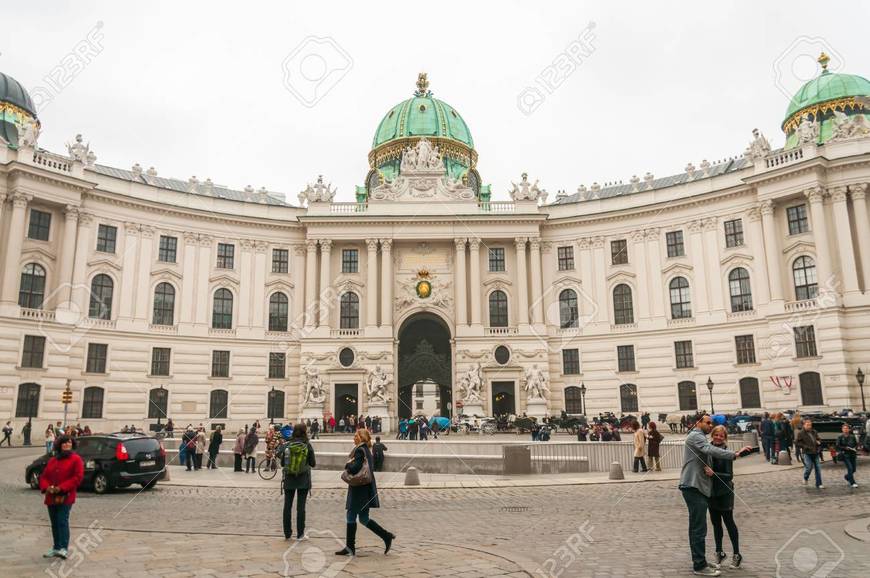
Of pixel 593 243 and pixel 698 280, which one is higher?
pixel 593 243

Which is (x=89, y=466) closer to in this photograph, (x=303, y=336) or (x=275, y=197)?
(x=303, y=336)

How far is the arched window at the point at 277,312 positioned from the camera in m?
50.2

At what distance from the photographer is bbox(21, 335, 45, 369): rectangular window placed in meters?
39.0

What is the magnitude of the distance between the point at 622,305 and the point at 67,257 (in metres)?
40.2

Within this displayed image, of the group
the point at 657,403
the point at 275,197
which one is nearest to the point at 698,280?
the point at 657,403

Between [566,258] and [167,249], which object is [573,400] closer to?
[566,258]

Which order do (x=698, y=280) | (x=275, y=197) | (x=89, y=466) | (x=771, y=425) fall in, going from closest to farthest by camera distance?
(x=89, y=466)
(x=771, y=425)
(x=698, y=280)
(x=275, y=197)

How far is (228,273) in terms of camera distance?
4928cm

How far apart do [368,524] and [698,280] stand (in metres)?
43.1

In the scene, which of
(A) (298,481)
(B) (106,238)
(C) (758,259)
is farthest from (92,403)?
(C) (758,259)

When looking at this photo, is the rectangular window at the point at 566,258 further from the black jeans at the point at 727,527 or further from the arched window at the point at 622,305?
the black jeans at the point at 727,527

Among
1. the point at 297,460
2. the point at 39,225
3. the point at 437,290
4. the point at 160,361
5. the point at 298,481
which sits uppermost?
the point at 39,225

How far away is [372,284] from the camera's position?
4988cm

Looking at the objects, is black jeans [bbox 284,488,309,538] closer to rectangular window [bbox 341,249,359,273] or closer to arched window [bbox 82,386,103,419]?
arched window [bbox 82,386,103,419]
